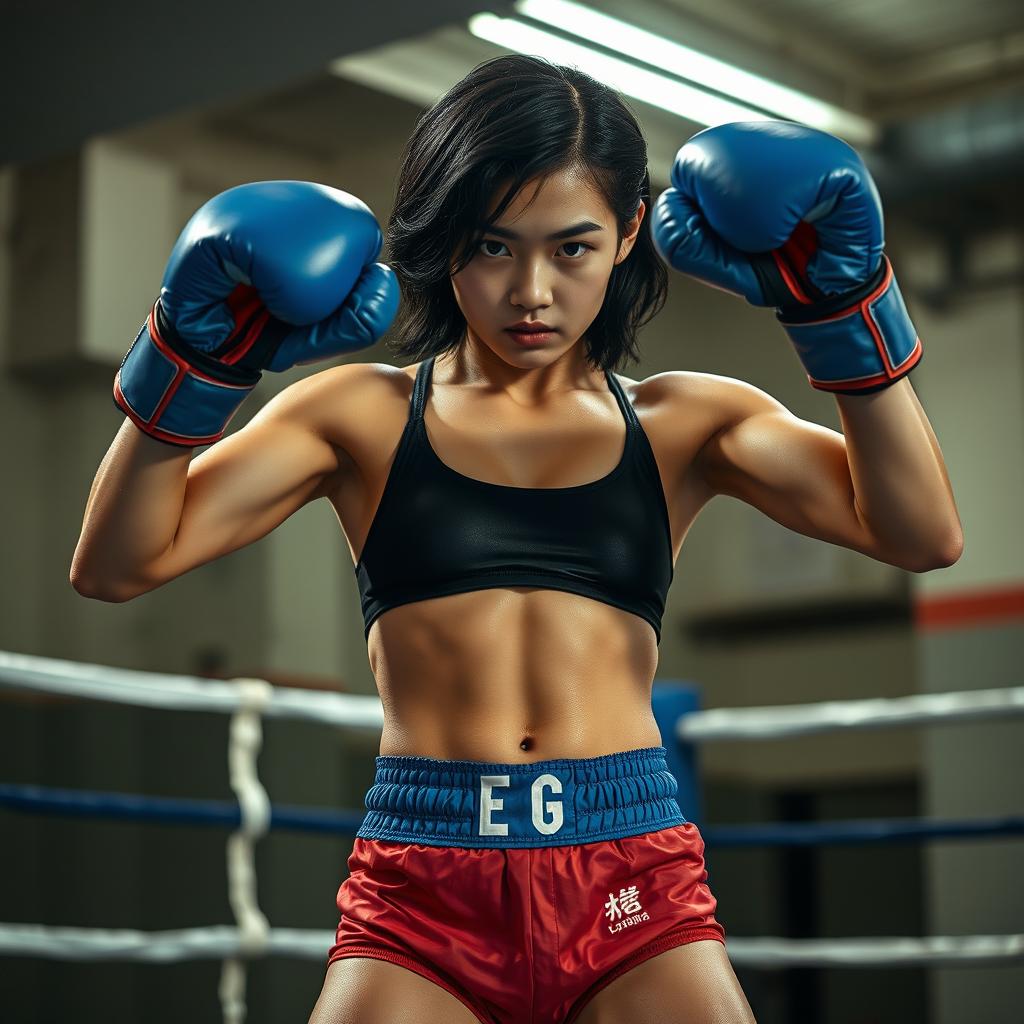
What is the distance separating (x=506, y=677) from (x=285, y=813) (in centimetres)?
132

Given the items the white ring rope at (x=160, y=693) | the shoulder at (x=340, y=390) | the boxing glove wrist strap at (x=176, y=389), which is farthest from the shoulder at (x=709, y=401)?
the white ring rope at (x=160, y=693)

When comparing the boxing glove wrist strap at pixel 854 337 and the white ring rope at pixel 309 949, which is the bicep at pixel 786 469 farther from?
the white ring rope at pixel 309 949

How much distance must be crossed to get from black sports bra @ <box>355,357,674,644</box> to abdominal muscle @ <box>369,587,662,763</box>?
0.02 meters

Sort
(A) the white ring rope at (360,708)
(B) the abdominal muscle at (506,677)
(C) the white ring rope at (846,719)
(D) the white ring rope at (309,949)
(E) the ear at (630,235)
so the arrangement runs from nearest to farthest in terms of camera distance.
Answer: (B) the abdominal muscle at (506,677), (E) the ear at (630,235), (D) the white ring rope at (309,949), (A) the white ring rope at (360,708), (C) the white ring rope at (846,719)

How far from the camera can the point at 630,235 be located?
1.42 metres

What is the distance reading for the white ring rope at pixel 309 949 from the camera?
7.17 feet

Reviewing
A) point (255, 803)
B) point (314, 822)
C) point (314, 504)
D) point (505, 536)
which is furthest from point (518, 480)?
point (314, 504)

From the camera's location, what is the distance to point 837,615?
7.73 metres

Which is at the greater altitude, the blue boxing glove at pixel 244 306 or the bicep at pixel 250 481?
the blue boxing glove at pixel 244 306

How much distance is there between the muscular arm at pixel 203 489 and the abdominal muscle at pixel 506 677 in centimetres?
16

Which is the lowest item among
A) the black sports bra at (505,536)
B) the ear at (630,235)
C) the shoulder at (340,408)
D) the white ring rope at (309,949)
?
the white ring rope at (309,949)

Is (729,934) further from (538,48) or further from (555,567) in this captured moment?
(555,567)

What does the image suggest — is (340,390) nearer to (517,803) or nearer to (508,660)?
(508,660)

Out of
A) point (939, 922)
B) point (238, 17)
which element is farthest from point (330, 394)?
point (939, 922)
